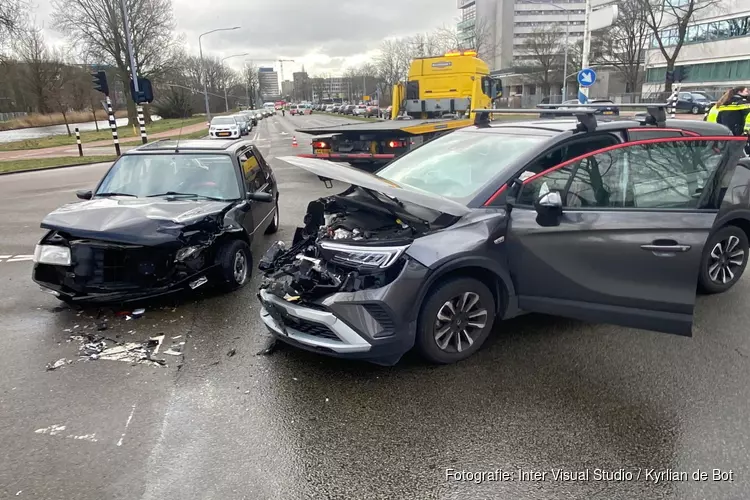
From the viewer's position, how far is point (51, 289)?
191 inches

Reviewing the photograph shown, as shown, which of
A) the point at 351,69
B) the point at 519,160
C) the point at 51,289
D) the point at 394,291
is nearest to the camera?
the point at 394,291

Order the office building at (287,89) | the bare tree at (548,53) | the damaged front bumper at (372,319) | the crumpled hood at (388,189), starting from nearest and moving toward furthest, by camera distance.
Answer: the damaged front bumper at (372,319) → the crumpled hood at (388,189) → the bare tree at (548,53) → the office building at (287,89)

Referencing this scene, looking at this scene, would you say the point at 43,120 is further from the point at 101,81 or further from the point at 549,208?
the point at 549,208

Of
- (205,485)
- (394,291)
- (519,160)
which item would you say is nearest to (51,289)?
(205,485)

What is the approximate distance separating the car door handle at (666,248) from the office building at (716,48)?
182ft

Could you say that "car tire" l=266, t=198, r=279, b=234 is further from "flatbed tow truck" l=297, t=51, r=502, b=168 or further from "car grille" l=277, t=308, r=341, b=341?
"flatbed tow truck" l=297, t=51, r=502, b=168

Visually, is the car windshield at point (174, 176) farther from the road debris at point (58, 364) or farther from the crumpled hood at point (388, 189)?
the road debris at point (58, 364)

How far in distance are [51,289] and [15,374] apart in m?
1.12

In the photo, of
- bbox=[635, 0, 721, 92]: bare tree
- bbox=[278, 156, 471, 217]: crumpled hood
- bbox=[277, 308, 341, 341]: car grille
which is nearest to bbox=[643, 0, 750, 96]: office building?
bbox=[635, 0, 721, 92]: bare tree

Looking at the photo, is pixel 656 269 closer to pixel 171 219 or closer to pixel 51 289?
pixel 171 219

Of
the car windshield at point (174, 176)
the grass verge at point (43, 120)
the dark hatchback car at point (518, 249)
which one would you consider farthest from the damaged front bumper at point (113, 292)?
the grass verge at point (43, 120)

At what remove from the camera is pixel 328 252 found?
371 centimetres

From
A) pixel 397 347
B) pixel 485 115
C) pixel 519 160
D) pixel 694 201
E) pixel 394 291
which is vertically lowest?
pixel 397 347

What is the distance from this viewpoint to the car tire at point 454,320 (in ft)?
12.0
